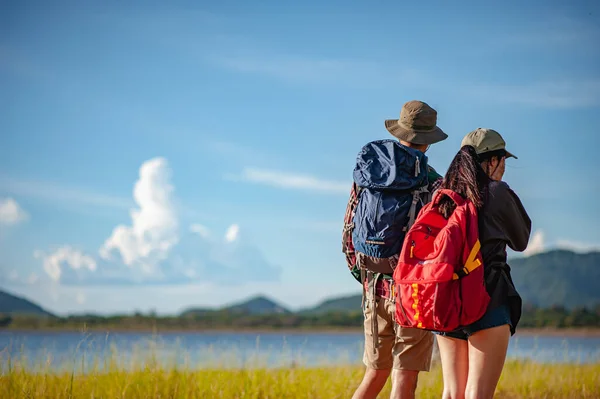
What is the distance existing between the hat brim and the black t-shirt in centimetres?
93

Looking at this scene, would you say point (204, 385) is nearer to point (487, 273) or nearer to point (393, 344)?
point (393, 344)

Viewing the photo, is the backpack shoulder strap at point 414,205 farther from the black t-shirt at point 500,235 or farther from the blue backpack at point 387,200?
the black t-shirt at point 500,235

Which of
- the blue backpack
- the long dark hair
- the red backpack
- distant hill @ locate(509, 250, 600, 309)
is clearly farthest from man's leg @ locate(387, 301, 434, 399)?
distant hill @ locate(509, 250, 600, 309)

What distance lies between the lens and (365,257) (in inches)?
173

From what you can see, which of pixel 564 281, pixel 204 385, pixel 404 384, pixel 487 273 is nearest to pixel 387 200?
pixel 487 273

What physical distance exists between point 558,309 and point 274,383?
33.2 m

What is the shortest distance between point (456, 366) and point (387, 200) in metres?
1.08

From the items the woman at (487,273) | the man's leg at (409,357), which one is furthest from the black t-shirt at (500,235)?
the man's leg at (409,357)

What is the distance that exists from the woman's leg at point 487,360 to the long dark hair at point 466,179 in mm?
639

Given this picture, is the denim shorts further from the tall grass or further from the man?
the tall grass

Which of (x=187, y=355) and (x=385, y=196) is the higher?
(x=385, y=196)

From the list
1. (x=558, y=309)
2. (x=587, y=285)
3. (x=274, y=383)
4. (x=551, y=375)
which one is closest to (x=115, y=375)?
(x=274, y=383)

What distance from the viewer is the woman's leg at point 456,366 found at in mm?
3676

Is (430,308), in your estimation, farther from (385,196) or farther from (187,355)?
(187,355)
